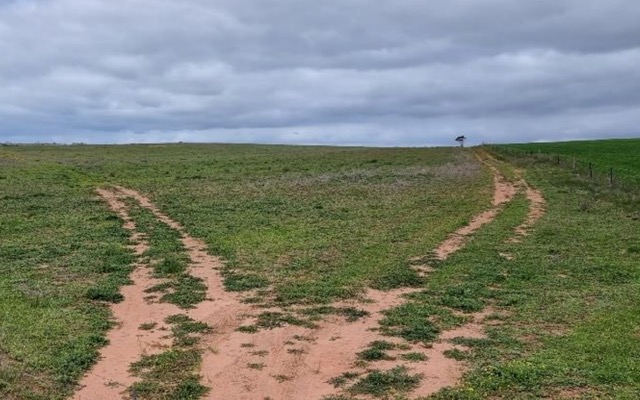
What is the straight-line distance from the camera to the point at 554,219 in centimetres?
2575

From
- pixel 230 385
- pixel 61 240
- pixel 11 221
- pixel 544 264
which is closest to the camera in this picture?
pixel 230 385

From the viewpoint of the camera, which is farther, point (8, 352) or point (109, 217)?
point (109, 217)

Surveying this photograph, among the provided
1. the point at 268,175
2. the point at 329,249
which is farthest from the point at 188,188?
the point at 329,249

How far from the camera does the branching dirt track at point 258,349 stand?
9.31 metres

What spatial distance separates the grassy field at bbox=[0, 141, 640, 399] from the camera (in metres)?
9.88

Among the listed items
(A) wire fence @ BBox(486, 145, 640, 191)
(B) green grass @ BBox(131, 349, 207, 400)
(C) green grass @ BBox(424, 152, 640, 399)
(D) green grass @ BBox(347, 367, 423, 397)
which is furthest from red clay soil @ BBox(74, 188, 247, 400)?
(A) wire fence @ BBox(486, 145, 640, 191)

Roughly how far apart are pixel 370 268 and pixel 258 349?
668cm

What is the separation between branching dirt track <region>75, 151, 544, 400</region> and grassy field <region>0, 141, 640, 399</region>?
374mm

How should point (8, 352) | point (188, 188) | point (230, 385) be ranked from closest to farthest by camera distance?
1. point (230, 385)
2. point (8, 352)
3. point (188, 188)

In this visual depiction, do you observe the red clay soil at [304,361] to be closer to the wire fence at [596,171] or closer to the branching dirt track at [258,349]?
the branching dirt track at [258,349]

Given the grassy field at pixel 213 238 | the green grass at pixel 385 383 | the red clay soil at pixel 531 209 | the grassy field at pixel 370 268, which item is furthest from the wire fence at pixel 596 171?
the green grass at pixel 385 383

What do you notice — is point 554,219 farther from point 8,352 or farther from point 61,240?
point 8,352

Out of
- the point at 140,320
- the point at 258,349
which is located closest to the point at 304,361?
the point at 258,349

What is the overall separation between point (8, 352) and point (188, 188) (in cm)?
2759
